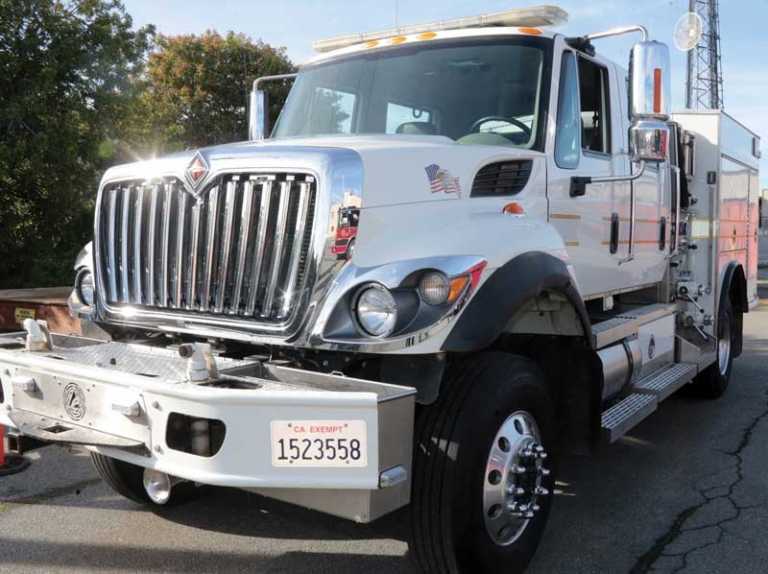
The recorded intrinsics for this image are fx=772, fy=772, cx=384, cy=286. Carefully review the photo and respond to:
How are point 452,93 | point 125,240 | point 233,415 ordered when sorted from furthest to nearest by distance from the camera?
point 452,93 < point 125,240 < point 233,415

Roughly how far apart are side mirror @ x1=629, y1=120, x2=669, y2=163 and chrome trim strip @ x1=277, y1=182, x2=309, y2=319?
70.8 inches

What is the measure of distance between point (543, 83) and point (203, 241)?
6.66 feet

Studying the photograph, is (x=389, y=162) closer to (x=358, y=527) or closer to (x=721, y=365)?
(x=358, y=527)

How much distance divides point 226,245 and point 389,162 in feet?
2.47

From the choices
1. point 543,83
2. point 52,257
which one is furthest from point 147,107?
point 543,83

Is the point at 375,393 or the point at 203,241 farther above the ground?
the point at 203,241

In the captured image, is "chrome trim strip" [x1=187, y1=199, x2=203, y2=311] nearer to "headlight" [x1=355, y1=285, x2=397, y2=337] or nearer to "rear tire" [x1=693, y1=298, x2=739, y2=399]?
"headlight" [x1=355, y1=285, x2=397, y2=337]

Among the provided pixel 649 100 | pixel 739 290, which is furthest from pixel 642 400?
pixel 739 290

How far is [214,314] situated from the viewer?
325 cm

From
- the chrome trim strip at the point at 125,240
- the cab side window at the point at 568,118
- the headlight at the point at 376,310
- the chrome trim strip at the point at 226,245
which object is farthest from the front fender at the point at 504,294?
the chrome trim strip at the point at 125,240

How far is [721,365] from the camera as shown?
7.20m

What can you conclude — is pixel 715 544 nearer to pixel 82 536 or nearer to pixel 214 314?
pixel 214 314

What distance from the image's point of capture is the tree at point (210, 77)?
20.7 metres

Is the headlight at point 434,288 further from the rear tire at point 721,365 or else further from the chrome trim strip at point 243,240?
the rear tire at point 721,365
